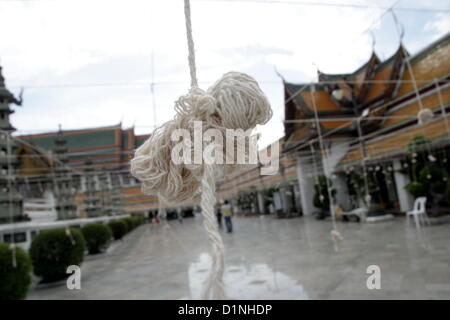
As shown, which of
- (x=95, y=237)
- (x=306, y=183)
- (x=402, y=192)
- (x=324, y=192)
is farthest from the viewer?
(x=306, y=183)

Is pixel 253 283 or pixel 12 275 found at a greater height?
pixel 12 275

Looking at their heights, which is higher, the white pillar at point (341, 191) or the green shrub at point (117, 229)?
the white pillar at point (341, 191)

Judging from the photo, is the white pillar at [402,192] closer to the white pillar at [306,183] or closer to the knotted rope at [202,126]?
the white pillar at [306,183]

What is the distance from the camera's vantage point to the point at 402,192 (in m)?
9.88

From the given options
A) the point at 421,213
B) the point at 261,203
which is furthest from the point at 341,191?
the point at 261,203

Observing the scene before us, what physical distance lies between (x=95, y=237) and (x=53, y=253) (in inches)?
104

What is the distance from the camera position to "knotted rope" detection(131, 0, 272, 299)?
521 millimetres

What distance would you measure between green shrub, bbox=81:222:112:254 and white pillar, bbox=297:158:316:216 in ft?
30.0

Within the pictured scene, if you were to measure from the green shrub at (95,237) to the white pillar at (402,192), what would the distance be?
27.4 feet

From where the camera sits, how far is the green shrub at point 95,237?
23.9 ft

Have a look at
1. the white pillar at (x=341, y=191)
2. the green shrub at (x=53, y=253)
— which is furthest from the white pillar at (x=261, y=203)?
the green shrub at (x=53, y=253)

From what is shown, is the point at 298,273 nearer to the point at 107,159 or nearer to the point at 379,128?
the point at 379,128

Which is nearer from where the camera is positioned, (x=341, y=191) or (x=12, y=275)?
(x=12, y=275)
